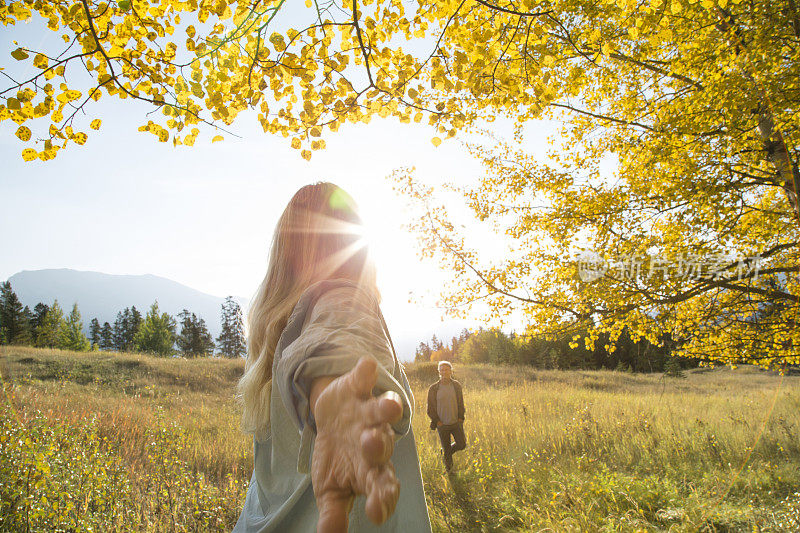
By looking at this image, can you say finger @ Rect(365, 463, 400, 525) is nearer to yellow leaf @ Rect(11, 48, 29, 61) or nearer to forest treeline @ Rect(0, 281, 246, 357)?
yellow leaf @ Rect(11, 48, 29, 61)

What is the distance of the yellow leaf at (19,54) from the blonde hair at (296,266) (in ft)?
5.39

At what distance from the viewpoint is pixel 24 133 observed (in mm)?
1898

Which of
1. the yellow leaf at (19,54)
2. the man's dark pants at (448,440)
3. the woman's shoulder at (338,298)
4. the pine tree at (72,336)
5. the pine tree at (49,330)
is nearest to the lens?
the woman's shoulder at (338,298)

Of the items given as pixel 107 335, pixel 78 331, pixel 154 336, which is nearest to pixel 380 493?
pixel 154 336

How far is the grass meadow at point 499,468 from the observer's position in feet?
11.3

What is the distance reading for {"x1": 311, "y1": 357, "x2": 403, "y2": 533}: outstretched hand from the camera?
458 millimetres

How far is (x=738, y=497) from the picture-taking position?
4.75m

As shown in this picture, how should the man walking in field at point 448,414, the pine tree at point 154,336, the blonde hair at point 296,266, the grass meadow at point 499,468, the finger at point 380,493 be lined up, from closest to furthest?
the finger at point 380,493 → the blonde hair at point 296,266 → the grass meadow at point 499,468 → the man walking in field at point 448,414 → the pine tree at point 154,336

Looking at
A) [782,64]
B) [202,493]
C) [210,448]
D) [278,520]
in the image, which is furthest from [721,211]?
[210,448]

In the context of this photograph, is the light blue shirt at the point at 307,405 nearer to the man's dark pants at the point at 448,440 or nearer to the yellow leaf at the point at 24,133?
the yellow leaf at the point at 24,133

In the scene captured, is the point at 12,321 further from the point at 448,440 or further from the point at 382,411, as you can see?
the point at 382,411

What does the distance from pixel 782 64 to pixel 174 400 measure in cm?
1594

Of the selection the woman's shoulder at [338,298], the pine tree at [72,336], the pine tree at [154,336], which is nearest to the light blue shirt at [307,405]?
the woman's shoulder at [338,298]

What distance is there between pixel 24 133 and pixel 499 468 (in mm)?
6570
